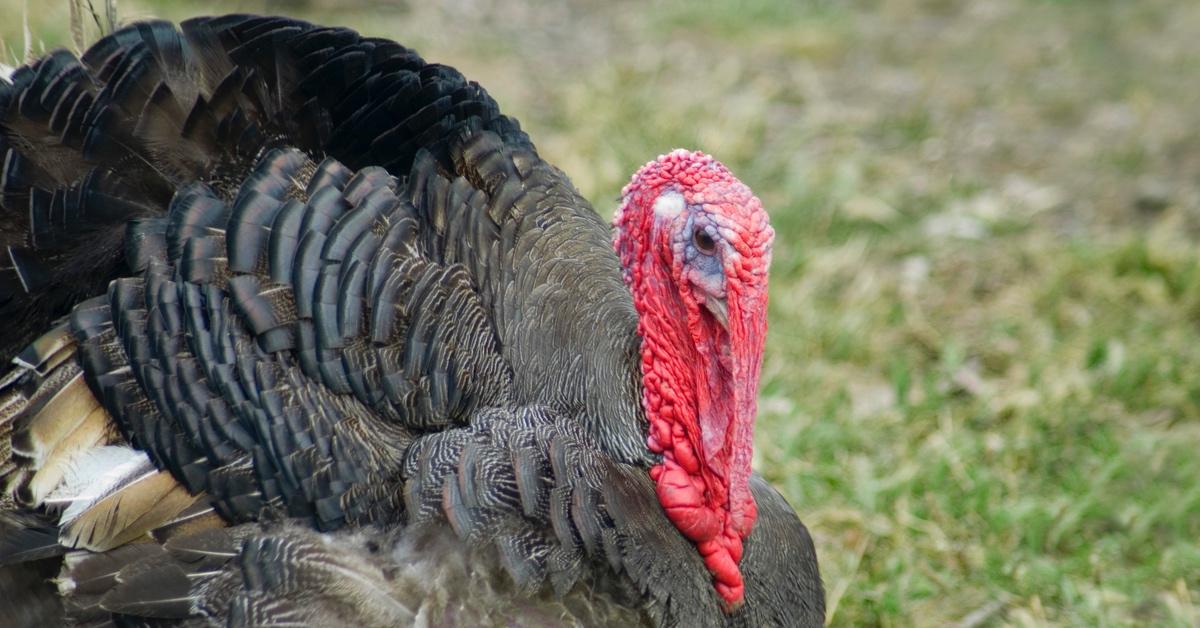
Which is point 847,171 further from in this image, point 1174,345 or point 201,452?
point 201,452

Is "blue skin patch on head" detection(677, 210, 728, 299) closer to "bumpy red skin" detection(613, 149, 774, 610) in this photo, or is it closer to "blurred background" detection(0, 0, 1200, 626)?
"bumpy red skin" detection(613, 149, 774, 610)

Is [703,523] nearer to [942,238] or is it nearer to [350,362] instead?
[350,362]

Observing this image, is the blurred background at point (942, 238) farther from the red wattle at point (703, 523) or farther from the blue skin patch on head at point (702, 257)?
the blue skin patch on head at point (702, 257)

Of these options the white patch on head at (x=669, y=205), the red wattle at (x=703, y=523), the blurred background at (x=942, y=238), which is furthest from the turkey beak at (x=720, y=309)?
the blurred background at (x=942, y=238)

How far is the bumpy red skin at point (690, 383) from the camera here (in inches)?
103

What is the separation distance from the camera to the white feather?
8.43ft

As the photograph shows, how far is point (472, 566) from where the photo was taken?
2461mm

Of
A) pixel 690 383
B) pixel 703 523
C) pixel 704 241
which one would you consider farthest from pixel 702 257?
pixel 703 523

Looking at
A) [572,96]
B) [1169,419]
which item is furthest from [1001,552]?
[572,96]

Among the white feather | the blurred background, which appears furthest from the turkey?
the blurred background

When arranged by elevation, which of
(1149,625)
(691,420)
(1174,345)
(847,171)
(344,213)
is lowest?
(1149,625)

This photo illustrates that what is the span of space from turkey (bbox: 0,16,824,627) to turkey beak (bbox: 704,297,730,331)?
2 centimetres

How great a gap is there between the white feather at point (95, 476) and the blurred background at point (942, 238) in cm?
121

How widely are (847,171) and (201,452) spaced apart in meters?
3.96
